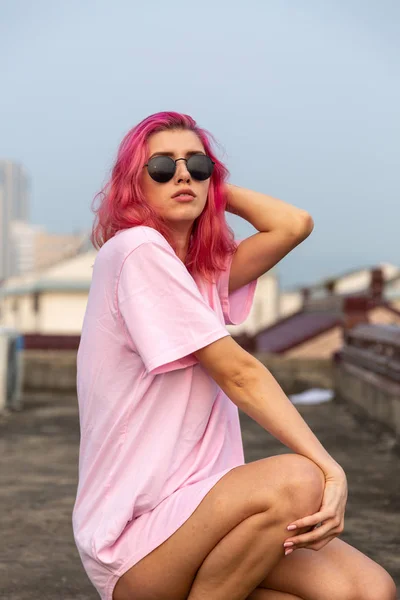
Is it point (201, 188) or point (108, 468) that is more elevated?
point (201, 188)

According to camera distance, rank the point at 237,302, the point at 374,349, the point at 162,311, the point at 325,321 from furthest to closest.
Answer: the point at 325,321 → the point at 374,349 → the point at 237,302 → the point at 162,311

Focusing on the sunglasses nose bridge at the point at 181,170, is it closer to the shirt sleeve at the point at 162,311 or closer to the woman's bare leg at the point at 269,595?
the shirt sleeve at the point at 162,311

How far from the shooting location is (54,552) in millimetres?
4293

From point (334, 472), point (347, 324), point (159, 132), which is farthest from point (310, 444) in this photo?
point (347, 324)

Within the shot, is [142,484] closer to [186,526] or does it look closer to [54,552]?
[186,526]

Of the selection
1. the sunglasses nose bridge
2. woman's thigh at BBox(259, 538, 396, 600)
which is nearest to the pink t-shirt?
the sunglasses nose bridge

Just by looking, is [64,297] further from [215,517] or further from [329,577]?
[215,517]

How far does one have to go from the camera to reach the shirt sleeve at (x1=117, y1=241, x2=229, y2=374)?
2.53 metres

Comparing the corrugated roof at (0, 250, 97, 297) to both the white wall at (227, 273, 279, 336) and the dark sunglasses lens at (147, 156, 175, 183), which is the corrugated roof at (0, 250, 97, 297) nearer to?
the white wall at (227, 273, 279, 336)

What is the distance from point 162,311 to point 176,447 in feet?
1.29

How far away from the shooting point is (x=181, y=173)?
282 centimetres

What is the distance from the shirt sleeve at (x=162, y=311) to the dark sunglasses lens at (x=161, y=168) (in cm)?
28

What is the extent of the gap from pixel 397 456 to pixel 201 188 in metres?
4.98

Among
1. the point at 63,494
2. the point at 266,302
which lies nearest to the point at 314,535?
the point at 63,494
